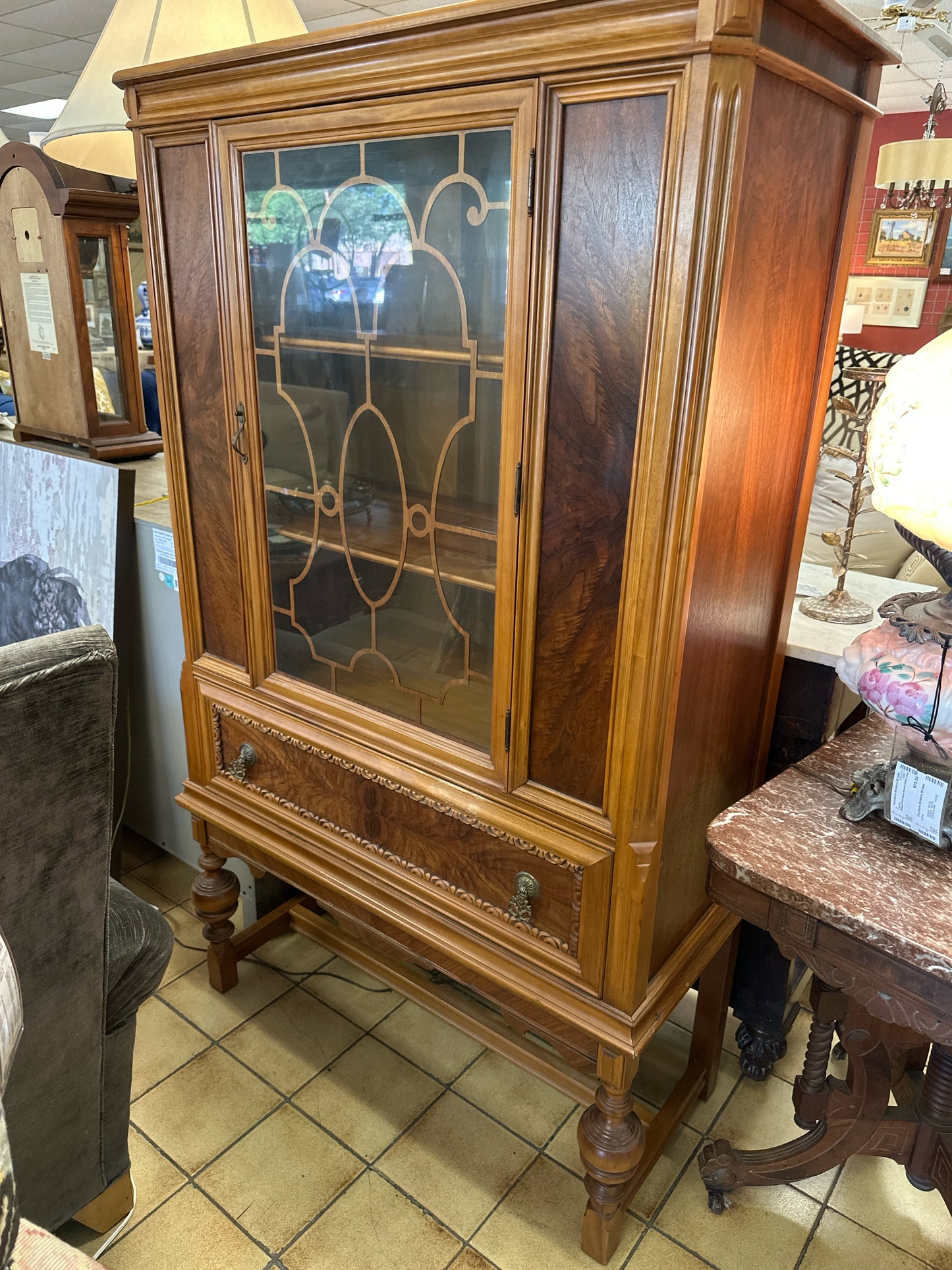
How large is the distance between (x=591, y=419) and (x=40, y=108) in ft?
27.8

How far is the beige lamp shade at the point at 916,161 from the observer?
333 centimetres

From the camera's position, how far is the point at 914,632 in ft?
3.51

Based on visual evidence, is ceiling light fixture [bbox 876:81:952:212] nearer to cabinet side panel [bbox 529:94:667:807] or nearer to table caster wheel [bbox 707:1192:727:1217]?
cabinet side panel [bbox 529:94:667:807]

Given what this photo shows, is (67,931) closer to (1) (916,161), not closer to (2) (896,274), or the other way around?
(1) (916,161)

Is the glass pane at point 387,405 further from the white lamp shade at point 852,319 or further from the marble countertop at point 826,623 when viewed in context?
the white lamp shade at point 852,319

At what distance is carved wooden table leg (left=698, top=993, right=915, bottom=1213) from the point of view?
1.30 metres

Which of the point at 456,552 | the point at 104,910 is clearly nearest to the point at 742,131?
the point at 456,552

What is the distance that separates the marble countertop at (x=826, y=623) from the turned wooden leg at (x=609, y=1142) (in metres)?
0.66

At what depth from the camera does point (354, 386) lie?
126cm

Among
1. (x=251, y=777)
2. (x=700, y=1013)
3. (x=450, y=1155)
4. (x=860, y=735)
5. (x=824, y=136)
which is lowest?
(x=450, y=1155)

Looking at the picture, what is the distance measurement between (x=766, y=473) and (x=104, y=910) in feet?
3.37

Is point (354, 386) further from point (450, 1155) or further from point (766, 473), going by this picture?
point (450, 1155)

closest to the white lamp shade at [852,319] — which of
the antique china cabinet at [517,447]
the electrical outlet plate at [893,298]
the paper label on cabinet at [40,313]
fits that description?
the antique china cabinet at [517,447]

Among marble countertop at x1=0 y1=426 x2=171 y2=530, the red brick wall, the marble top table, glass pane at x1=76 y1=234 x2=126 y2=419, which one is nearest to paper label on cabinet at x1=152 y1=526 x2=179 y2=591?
marble countertop at x1=0 y1=426 x2=171 y2=530
